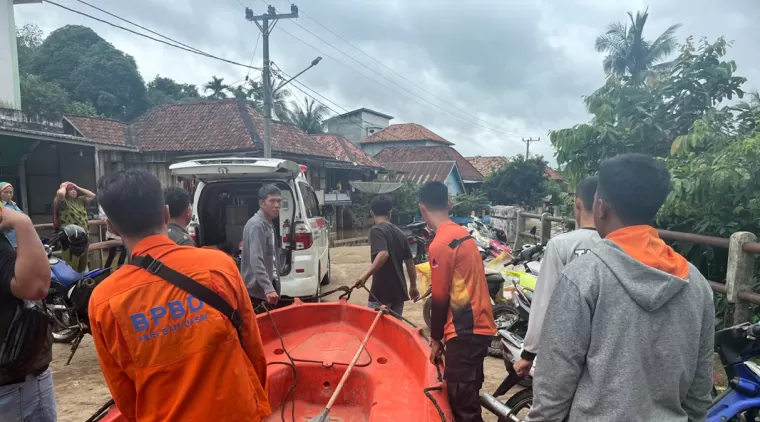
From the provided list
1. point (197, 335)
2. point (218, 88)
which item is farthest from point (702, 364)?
point (218, 88)

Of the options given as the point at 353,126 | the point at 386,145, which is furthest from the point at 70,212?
the point at 353,126

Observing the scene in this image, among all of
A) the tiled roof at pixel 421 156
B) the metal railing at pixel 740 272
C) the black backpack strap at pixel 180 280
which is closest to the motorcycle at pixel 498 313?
the metal railing at pixel 740 272

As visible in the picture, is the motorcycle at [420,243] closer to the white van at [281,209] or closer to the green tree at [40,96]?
the white van at [281,209]

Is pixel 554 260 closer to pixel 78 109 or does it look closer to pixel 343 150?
pixel 343 150

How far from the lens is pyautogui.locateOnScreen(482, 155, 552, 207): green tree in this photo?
2370 centimetres

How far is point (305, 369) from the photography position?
301 centimetres

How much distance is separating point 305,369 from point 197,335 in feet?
5.72

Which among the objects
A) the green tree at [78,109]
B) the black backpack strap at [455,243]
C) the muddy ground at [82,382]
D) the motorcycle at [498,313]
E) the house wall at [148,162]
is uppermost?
the green tree at [78,109]

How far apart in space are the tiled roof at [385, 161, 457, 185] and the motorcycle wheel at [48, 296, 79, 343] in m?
23.1

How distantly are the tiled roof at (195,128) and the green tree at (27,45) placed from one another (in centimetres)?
1649

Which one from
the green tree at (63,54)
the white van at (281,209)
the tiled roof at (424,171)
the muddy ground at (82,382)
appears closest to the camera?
the muddy ground at (82,382)

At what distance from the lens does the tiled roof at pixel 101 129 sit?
14.4 meters

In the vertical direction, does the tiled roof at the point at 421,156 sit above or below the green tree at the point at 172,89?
below

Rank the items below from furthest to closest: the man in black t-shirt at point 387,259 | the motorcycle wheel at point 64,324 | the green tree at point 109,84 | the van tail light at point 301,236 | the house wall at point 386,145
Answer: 1. the house wall at point 386,145
2. the green tree at point 109,84
3. the van tail light at point 301,236
4. the motorcycle wheel at point 64,324
5. the man in black t-shirt at point 387,259
